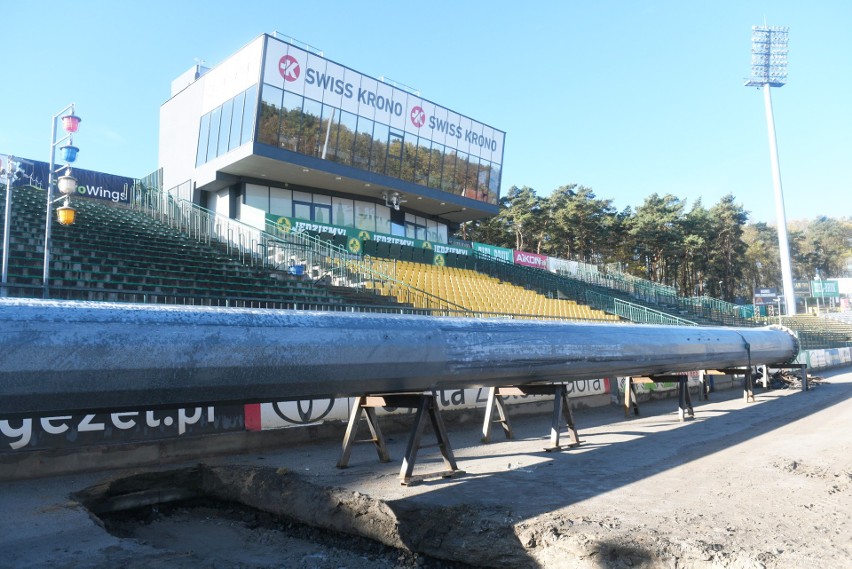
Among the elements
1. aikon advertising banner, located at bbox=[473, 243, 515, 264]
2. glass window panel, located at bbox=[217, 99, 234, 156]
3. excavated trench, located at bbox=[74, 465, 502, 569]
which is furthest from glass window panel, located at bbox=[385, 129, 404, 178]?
excavated trench, located at bbox=[74, 465, 502, 569]

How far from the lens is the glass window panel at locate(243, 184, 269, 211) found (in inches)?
989

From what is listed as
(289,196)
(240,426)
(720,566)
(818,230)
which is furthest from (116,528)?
(818,230)

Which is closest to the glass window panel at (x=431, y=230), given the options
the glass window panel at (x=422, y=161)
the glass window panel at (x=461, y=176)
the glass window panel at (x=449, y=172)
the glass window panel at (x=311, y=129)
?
the glass window panel at (x=461, y=176)

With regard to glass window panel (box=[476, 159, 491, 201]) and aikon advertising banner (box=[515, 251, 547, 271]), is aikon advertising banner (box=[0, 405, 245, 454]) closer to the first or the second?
glass window panel (box=[476, 159, 491, 201])

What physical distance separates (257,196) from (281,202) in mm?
1137

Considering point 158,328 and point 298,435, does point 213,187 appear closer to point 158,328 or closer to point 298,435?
point 298,435

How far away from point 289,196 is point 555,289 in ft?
44.4

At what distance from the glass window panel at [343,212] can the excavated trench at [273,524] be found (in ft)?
73.1

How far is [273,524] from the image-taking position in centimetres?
531

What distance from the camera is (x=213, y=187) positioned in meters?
25.7

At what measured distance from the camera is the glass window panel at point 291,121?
23609 mm

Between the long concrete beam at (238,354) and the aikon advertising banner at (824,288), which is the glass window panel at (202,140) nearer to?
the long concrete beam at (238,354)

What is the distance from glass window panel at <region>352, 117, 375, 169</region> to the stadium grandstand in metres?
0.07

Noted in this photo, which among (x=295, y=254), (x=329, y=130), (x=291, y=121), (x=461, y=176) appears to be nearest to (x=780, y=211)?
(x=461, y=176)
